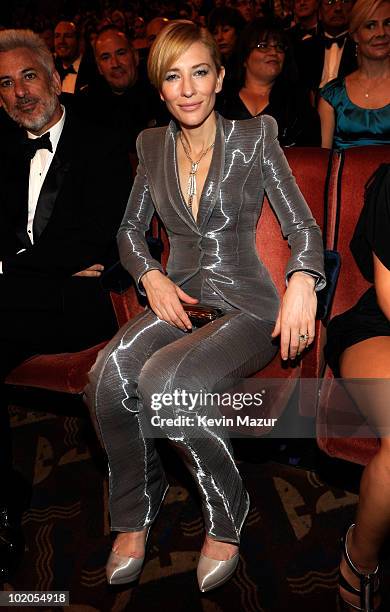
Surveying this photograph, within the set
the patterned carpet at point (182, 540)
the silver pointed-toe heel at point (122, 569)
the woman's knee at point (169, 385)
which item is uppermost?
the woman's knee at point (169, 385)

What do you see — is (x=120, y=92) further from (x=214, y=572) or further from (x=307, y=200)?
(x=214, y=572)

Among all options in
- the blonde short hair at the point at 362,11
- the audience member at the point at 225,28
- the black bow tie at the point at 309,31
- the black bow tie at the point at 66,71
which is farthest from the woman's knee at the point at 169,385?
the black bow tie at the point at 66,71

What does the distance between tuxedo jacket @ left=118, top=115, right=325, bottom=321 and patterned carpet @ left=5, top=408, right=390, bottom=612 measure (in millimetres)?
731

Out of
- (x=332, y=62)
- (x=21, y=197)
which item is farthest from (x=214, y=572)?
(x=332, y=62)

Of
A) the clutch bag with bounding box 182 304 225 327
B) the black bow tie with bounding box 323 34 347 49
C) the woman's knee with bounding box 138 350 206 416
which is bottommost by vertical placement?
the woman's knee with bounding box 138 350 206 416

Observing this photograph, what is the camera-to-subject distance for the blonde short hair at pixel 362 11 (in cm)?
269

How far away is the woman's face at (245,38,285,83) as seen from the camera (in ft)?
10.2

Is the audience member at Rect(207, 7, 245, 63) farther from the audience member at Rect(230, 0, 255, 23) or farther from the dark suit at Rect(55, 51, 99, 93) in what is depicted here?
the audience member at Rect(230, 0, 255, 23)

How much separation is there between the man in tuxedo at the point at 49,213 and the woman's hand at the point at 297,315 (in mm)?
749

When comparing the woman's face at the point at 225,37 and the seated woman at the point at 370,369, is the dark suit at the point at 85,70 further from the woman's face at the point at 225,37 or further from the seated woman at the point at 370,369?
the seated woman at the point at 370,369

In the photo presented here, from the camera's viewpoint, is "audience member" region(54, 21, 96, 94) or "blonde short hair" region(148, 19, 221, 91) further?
"audience member" region(54, 21, 96, 94)

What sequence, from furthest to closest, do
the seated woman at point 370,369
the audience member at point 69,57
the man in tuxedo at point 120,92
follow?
the audience member at point 69,57
the man in tuxedo at point 120,92
the seated woman at point 370,369

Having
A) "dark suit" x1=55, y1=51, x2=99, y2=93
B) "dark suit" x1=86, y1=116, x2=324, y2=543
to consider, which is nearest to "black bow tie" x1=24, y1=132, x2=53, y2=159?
"dark suit" x1=86, y1=116, x2=324, y2=543

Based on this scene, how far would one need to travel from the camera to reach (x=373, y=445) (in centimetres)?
149
